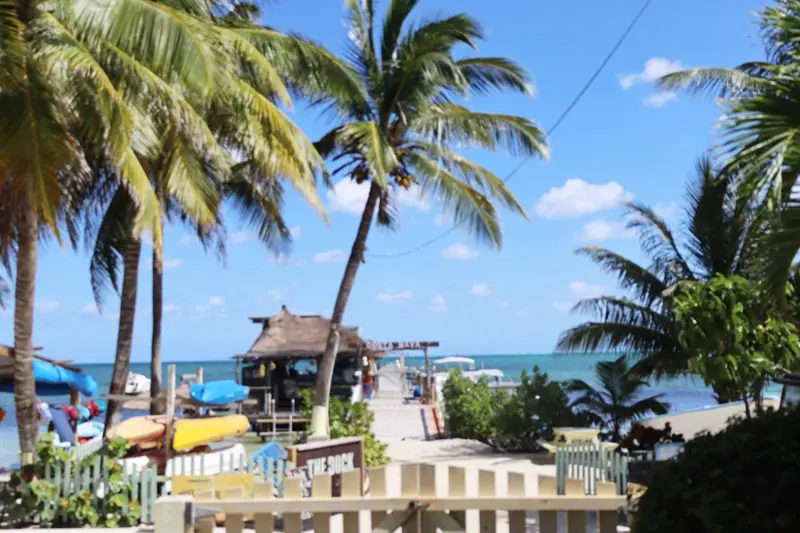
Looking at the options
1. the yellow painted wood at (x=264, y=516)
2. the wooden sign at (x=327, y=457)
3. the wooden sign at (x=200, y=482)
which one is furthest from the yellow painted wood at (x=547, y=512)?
the wooden sign at (x=327, y=457)

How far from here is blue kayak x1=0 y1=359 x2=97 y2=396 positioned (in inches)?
561

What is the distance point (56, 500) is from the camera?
8.70 metres

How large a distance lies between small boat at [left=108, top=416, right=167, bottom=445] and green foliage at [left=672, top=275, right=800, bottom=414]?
7.66m

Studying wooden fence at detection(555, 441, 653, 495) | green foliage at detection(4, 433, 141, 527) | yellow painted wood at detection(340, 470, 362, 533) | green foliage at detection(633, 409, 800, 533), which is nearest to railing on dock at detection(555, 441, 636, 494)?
wooden fence at detection(555, 441, 653, 495)

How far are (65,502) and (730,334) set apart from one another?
8158 mm

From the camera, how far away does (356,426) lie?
14953 mm

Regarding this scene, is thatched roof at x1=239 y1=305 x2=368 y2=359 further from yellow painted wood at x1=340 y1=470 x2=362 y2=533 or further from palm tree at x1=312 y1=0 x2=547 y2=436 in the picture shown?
→ yellow painted wood at x1=340 y1=470 x2=362 y2=533

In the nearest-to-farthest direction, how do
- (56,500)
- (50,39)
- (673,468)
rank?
(673,468)
(56,500)
(50,39)

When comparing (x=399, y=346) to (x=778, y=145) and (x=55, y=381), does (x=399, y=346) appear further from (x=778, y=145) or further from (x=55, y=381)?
(x=778, y=145)

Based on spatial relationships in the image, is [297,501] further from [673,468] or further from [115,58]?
[115,58]

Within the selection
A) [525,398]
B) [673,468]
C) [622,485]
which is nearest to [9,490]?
[622,485]

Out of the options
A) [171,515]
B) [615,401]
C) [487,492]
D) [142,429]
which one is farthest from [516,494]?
[615,401]

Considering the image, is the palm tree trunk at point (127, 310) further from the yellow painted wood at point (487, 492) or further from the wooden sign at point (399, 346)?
the wooden sign at point (399, 346)

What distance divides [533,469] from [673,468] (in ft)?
38.9
